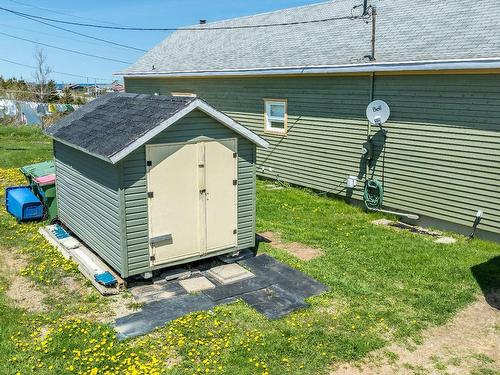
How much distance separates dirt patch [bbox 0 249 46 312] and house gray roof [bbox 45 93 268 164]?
7.43 feet

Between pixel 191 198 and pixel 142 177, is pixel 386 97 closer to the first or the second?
pixel 191 198

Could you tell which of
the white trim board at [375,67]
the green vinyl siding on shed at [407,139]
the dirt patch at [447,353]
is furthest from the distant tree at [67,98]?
the dirt patch at [447,353]

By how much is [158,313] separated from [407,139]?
23.1ft

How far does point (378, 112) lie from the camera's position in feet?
35.4

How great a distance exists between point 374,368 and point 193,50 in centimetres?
1743

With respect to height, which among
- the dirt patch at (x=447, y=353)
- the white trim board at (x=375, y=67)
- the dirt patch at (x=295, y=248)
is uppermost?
the white trim board at (x=375, y=67)

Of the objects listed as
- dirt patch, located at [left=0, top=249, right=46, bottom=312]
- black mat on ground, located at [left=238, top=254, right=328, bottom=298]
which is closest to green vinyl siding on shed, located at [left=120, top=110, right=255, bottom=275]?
dirt patch, located at [left=0, top=249, right=46, bottom=312]

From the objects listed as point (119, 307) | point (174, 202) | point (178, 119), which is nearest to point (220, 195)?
point (174, 202)

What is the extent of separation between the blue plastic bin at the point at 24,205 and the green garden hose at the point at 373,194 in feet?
24.9

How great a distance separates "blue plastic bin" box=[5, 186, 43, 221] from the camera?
10188mm

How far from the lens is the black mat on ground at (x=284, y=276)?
23.8 ft

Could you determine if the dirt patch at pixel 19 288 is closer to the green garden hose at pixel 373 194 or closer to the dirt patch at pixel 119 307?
the dirt patch at pixel 119 307

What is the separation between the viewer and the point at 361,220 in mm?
10922

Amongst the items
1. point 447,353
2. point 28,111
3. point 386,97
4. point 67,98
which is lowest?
point 447,353
